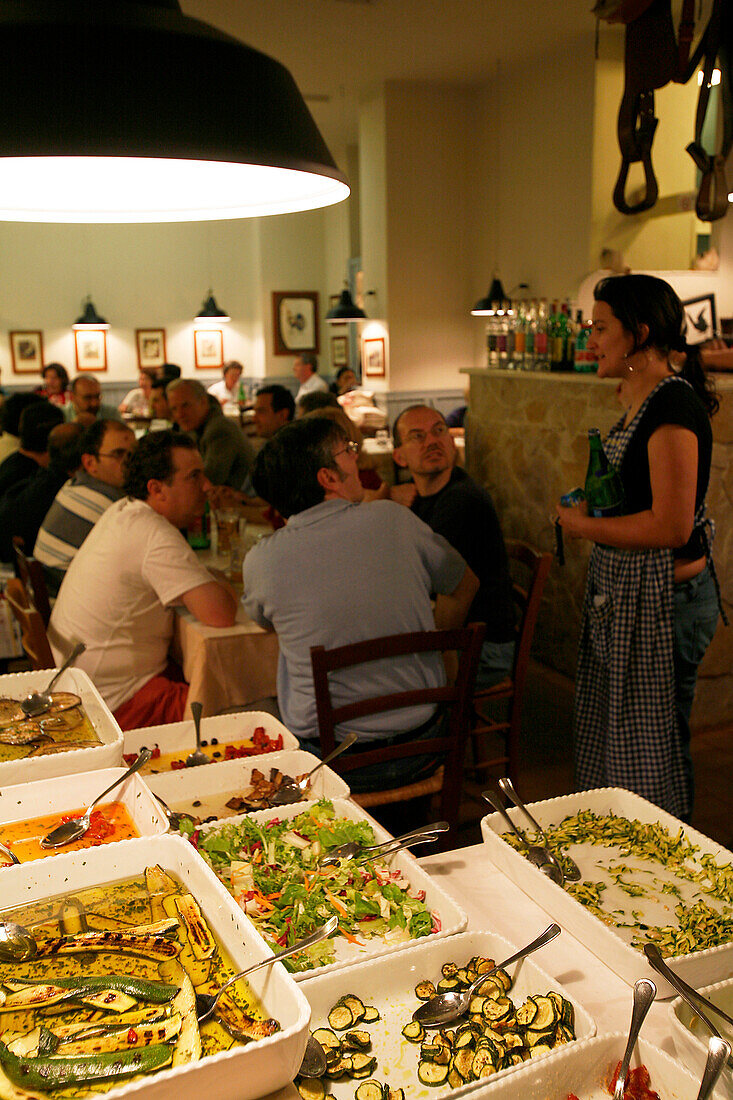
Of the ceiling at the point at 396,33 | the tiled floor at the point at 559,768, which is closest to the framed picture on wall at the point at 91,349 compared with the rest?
the ceiling at the point at 396,33

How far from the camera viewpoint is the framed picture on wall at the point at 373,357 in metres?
8.30

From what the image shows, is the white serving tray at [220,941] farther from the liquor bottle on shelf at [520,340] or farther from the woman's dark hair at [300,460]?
the liquor bottle on shelf at [520,340]

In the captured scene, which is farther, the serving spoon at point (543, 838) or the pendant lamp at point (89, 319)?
the pendant lamp at point (89, 319)

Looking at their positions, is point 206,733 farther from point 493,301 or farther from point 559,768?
point 493,301

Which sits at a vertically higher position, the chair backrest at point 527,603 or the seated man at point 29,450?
the seated man at point 29,450

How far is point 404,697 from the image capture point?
6.64 ft

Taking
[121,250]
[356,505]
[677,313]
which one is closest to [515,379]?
[677,313]

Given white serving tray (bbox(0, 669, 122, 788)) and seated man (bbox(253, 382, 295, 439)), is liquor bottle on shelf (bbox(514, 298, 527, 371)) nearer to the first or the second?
seated man (bbox(253, 382, 295, 439))

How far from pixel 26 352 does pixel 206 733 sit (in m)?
10.8

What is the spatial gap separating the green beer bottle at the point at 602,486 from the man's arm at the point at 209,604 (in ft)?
3.50

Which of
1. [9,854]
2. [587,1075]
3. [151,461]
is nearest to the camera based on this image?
[587,1075]

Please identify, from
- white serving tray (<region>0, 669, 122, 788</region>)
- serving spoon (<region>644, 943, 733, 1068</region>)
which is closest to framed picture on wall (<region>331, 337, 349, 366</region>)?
white serving tray (<region>0, 669, 122, 788</region>)

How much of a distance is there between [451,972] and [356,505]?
4.22ft

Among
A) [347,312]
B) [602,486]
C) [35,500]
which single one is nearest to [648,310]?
[602,486]
